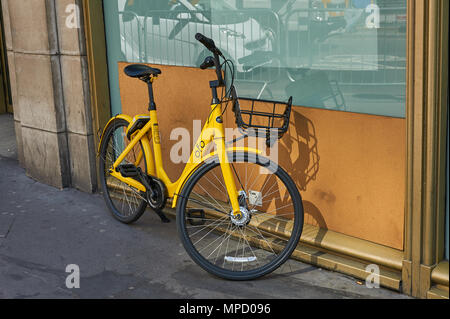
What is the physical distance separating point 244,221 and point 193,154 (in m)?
0.61

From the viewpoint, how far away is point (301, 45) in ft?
15.2

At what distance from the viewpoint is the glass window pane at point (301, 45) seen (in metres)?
4.15

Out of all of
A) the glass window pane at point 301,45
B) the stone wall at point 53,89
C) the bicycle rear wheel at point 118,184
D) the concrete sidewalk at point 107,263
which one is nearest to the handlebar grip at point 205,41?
the glass window pane at point 301,45

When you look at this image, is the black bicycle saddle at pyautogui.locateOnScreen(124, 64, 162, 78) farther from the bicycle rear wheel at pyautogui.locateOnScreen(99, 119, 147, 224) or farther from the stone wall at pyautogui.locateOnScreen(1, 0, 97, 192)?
the stone wall at pyautogui.locateOnScreen(1, 0, 97, 192)

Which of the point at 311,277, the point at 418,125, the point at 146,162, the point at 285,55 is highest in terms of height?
the point at 285,55

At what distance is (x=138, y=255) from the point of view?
493cm

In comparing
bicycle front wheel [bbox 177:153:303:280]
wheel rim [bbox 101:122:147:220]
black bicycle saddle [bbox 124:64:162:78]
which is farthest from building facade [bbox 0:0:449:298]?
black bicycle saddle [bbox 124:64:162:78]

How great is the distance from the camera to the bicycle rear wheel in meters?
5.48

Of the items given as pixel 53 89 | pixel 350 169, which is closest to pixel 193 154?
pixel 350 169

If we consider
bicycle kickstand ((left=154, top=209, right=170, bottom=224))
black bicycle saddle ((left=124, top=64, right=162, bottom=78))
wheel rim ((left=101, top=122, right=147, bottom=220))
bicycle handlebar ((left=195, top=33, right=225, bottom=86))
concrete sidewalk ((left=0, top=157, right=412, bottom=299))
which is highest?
bicycle handlebar ((left=195, top=33, right=225, bottom=86))

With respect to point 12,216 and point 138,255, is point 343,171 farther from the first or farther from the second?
point 12,216

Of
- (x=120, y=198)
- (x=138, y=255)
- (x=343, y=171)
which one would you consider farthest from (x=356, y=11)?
(x=120, y=198)

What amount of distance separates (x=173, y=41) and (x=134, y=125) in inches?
33.7

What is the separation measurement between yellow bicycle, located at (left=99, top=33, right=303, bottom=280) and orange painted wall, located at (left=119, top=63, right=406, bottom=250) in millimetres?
176
